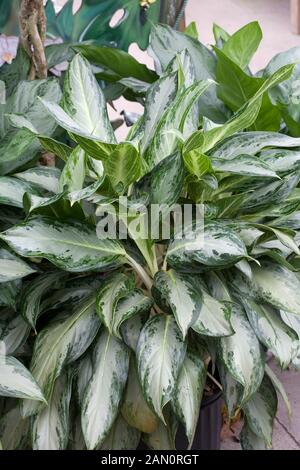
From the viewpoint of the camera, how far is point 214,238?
0.89m

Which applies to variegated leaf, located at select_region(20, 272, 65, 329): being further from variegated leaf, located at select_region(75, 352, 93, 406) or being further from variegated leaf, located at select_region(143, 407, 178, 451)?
variegated leaf, located at select_region(143, 407, 178, 451)

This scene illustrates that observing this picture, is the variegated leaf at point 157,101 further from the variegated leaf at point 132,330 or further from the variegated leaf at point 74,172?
the variegated leaf at point 132,330

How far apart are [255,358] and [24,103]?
0.61 meters

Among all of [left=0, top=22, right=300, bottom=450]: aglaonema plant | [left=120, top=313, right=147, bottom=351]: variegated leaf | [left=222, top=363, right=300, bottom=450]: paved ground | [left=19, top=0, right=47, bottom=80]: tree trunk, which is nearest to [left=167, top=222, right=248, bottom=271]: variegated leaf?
[left=0, top=22, right=300, bottom=450]: aglaonema plant

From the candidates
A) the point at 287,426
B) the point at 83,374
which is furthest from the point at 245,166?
the point at 287,426

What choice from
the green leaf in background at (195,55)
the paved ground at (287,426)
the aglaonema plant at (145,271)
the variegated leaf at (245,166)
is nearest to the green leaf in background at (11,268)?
the aglaonema plant at (145,271)

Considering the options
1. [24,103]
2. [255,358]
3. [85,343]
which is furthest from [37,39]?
[255,358]

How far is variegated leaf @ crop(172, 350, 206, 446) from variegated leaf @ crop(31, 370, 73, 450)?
0.57 ft

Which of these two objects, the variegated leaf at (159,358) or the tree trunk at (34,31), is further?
the tree trunk at (34,31)

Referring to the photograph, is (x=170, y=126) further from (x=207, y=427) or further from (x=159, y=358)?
(x=207, y=427)

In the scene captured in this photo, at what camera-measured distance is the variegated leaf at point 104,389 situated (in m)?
0.87

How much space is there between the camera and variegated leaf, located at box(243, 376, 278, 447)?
101 centimetres
